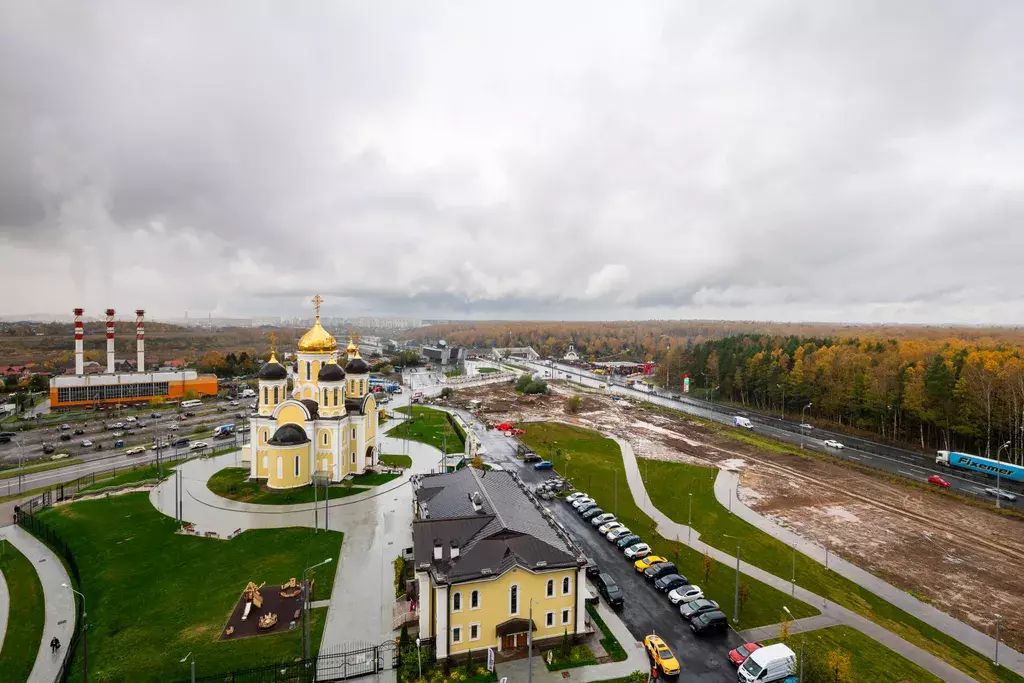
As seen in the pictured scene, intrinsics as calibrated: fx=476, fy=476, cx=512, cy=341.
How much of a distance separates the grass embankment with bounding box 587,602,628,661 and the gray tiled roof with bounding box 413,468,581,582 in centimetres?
357

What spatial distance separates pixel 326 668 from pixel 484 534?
787 cm

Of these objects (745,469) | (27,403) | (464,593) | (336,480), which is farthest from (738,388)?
(27,403)

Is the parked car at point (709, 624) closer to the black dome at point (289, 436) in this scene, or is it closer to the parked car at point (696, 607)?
the parked car at point (696, 607)

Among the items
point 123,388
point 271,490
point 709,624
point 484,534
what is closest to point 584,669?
point 709,624

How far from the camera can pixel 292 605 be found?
2300 centimetres

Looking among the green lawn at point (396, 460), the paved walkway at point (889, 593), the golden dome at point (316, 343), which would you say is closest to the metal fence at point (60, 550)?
the golden dome at point (316, 343)

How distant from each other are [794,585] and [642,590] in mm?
7951

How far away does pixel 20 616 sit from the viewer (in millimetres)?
22484

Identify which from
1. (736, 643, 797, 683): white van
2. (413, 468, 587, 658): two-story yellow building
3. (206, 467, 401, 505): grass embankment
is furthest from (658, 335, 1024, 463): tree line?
(206, 467, 401, 505): grass embankment

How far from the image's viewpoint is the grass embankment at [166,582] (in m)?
19.3

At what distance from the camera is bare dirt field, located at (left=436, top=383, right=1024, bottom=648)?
82.4 ft

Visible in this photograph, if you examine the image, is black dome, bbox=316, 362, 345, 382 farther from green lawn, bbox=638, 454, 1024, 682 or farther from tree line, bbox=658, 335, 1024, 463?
tree line, bbox=658, 335, 1024, 463

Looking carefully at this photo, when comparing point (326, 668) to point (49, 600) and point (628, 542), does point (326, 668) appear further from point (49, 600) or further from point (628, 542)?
point (628, 542)

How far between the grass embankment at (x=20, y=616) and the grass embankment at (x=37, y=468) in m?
19.2
